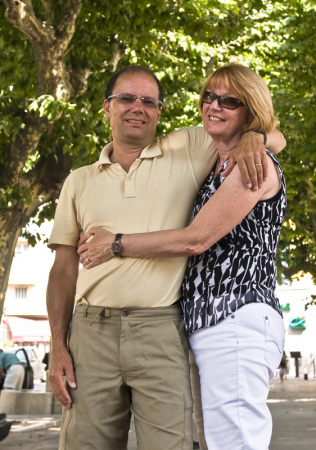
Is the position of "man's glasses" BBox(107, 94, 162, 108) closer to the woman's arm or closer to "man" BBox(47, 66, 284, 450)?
"man" BBox(47, 66, 284, 450)

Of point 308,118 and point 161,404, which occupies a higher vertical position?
point 308,118

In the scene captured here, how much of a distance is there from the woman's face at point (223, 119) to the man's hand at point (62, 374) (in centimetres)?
104

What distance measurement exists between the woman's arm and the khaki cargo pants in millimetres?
246

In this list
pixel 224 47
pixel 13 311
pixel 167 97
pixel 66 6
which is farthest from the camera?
pixel 13 311

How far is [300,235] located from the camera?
31.8 meters

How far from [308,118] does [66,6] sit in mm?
6421

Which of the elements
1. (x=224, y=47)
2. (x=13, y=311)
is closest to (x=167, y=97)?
(x=224, y=47)

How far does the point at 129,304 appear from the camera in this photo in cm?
369

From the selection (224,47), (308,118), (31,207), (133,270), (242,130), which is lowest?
(133,270)

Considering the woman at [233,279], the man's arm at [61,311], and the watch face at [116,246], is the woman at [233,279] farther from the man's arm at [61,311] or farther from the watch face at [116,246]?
the man's arm at [61,311]

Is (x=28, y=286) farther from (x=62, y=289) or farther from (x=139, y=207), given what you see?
(x=139, y=207)

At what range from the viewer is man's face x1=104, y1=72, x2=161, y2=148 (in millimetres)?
3977

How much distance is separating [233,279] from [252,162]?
0.42m

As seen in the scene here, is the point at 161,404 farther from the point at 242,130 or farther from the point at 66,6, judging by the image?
the point at 66,6
